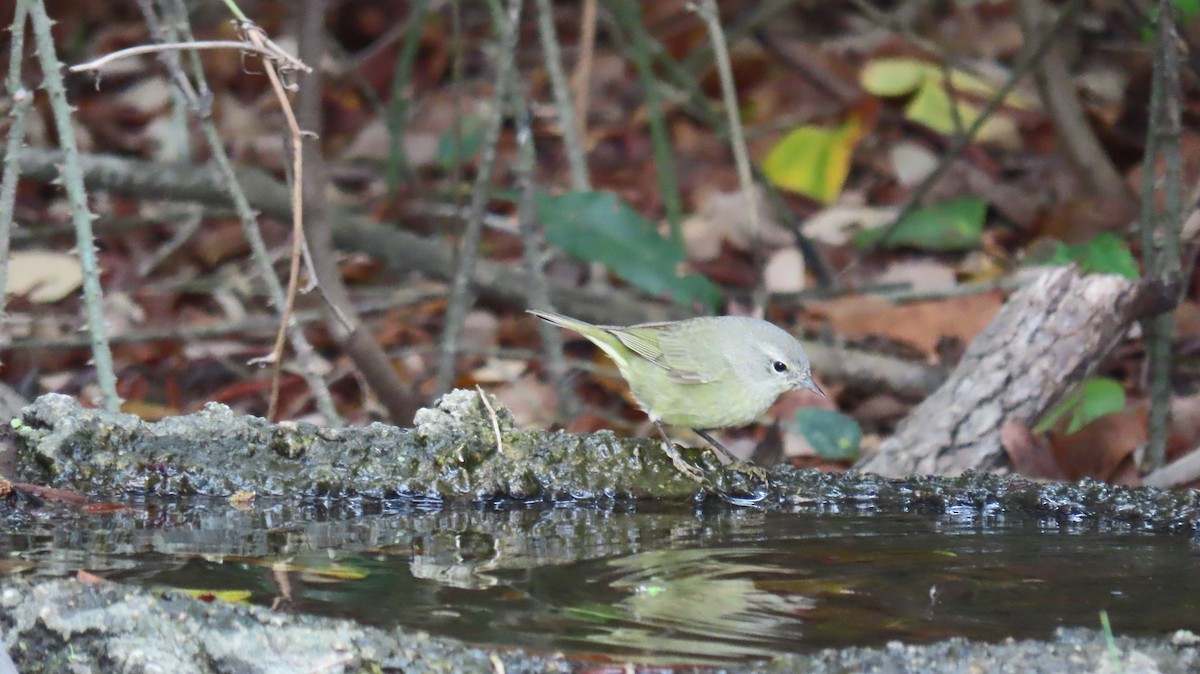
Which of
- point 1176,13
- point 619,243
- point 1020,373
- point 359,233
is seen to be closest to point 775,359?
point 1020,373

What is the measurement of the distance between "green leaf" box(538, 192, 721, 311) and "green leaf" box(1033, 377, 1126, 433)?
1291mm

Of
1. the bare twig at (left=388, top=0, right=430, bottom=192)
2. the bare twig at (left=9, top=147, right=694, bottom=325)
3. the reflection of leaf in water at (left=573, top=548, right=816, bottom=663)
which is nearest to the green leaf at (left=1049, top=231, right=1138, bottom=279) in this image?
the bare twig at (left=9, top=147, right=694, bottom=325)

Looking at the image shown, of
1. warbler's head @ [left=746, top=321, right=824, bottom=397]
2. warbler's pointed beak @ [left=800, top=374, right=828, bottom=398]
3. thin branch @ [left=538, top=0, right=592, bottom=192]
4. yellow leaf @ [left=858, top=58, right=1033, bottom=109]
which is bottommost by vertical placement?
warbler's pointed beak @ [left=800, top=374, right=828, bottom=398]

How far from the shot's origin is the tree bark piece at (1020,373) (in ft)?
13.4

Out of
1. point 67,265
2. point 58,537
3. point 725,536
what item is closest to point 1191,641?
point 725,536

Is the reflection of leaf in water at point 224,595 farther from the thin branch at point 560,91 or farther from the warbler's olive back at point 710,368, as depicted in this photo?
the thin branch at point 560,91

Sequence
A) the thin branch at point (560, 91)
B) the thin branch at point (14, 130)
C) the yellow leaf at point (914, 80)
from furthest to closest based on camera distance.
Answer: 1. the yellow leaf at point (914, 80)
2. the thin branch at point (560, 91)
3. the thin branch at point (14, 130)

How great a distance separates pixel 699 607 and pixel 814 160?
520 cm

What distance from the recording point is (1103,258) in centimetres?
A: 455

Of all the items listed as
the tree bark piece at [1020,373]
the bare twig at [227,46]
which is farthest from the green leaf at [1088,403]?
the bare twig at [227,46]

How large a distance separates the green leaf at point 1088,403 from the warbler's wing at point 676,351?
1.33 metres

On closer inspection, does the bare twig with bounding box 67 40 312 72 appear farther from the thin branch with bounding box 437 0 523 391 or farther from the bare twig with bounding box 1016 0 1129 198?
the bare twig with bounding box 1016 0 1129 198

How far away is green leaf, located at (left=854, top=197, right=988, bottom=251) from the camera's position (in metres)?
6.60

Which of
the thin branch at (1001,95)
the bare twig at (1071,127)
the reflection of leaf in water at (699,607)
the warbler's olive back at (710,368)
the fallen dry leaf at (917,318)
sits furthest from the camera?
the bare twig at (1071,127)
